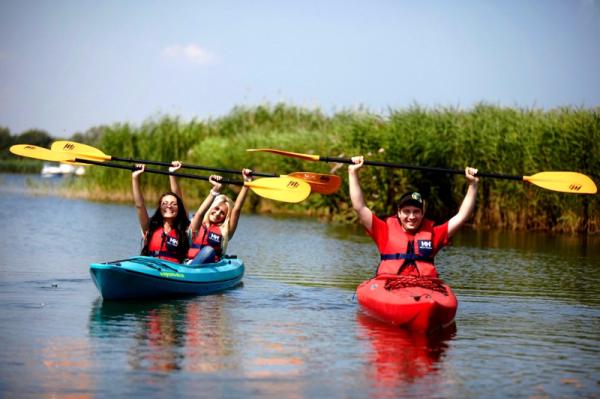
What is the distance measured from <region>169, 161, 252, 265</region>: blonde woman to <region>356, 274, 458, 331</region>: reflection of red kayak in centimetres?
243

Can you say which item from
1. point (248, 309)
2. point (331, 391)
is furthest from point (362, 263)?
point (331, 391)

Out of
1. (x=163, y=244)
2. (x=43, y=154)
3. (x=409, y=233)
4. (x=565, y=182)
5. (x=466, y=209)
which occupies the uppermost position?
(x=43, y=154)

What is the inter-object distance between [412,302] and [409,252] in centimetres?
89

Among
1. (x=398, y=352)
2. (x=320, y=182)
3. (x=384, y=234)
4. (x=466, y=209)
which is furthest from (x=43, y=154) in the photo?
(x=398, y=352)

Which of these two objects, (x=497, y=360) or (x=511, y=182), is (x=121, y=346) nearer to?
(x=497, y=360)

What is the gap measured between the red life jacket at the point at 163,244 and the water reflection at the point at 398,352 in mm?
2283

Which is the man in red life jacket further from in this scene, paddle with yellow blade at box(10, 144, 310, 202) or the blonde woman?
the blonde woman

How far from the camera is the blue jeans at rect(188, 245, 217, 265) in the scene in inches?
460

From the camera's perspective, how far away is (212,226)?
11.9m

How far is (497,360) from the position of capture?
828 cm

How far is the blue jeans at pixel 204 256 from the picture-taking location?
38.3 ft

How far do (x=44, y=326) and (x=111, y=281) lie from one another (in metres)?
1.27

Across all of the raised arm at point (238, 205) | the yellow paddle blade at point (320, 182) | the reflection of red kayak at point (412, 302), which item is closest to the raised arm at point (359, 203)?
the reflection of red kayak at point (412, 302)

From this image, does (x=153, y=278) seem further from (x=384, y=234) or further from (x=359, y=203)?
(x=384, y=234)
